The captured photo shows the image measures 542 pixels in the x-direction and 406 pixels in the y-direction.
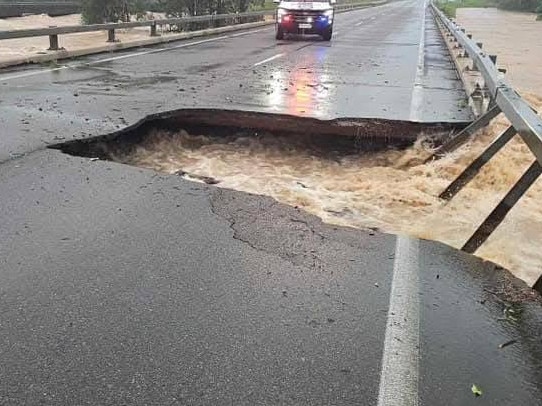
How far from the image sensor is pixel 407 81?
12500 mm

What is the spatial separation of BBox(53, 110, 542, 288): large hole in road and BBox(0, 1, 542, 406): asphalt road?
531 millimetres

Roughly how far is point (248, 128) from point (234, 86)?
282cm

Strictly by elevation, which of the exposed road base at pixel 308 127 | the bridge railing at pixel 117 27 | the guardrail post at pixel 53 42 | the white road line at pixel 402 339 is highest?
the bridge railing at pixel 117 27

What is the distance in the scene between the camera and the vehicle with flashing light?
73.5ft

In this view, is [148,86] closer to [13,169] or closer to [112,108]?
[112,108]

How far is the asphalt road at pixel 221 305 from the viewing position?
2738 mm

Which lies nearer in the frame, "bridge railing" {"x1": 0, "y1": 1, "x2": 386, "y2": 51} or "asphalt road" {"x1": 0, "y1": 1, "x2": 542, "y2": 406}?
"asphalt road" {"x1": 0, "y1": 1, "x2": 542, "y2": 406}

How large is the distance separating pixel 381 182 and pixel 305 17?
57.8 ft

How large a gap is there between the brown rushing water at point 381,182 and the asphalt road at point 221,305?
0.46 meters

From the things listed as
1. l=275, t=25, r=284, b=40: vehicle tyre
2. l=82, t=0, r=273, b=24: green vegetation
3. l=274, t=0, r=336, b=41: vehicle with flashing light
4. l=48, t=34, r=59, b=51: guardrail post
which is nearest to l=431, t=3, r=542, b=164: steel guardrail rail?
l=48, t=34, r=59, b=51: guardrail post

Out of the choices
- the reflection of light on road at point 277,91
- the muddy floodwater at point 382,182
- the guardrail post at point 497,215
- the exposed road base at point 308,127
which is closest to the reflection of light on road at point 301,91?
the reflection of light on road at point 277,91

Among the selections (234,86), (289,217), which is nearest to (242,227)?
(289,217)

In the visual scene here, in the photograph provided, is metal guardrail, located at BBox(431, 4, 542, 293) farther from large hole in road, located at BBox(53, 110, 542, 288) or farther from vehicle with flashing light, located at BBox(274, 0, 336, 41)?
vehicle with flashing light, located at BBox(274, 0, 336, 41)

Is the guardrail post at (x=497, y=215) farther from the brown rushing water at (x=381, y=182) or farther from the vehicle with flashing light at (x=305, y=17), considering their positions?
the vehicle with flashing light at (x=305, y=17)
